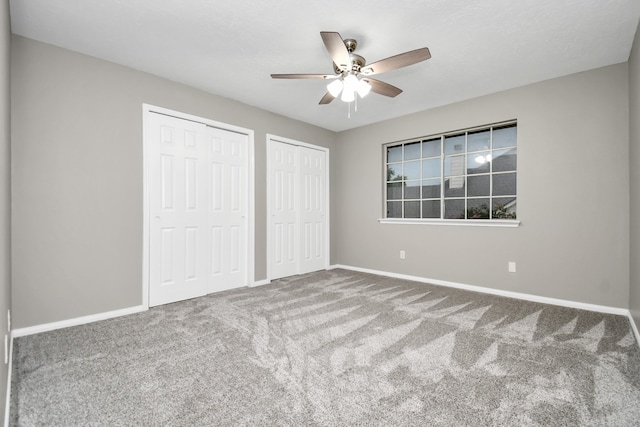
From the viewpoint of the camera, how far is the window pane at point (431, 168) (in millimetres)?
4512

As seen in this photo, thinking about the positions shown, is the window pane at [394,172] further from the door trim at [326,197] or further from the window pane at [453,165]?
the door trim at [326,197]

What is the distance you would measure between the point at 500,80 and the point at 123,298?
4.60 meters

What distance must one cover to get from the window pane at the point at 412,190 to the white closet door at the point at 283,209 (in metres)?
1.73

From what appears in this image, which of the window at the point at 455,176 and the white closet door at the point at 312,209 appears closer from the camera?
the window at the point at 455,176

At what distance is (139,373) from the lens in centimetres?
198

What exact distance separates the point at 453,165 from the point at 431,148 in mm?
426

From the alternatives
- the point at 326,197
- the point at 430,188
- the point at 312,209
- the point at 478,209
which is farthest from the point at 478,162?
the point at 312,209

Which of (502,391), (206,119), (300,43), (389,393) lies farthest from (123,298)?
(502,391)

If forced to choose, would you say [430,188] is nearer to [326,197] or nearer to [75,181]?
[326,197]

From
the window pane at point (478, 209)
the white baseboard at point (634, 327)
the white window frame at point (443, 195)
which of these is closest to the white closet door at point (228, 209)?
the white window frame at point (443, 195)

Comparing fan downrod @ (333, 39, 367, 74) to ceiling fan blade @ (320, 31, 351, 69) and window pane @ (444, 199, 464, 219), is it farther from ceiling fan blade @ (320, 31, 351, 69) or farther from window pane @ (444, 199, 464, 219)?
window pane @ (444, 199, 464, 219)

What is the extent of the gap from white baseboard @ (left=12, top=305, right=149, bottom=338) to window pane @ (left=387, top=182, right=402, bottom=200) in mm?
3705

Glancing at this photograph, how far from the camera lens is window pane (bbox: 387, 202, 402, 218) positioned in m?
4.97

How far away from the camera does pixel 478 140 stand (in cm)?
412
